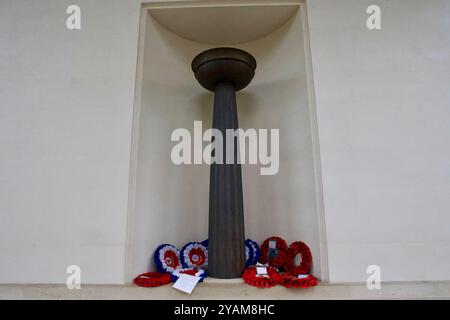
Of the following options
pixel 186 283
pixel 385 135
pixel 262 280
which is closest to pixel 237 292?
pixel 262 280

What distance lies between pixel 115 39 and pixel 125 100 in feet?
1.30

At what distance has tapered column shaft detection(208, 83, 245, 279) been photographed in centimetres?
140

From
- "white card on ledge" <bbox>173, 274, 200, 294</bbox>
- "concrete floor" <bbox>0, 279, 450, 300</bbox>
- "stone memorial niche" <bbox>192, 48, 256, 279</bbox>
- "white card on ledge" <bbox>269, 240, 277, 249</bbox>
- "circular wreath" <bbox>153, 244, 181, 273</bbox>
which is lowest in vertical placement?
"concrete floor" <bbox>0, 279, 450, 300</bbox>

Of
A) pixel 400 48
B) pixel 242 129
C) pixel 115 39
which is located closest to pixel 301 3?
pixel 400 48

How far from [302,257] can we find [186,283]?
2.07ft

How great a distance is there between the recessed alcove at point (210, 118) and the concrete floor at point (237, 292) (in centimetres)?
11

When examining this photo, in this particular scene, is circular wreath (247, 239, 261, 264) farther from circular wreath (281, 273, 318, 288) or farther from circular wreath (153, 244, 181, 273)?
circular wreath (153, 244, 181, 273)

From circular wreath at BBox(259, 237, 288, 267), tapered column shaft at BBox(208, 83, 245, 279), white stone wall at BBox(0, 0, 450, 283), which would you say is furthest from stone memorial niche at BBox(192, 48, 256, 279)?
white stone wall at BBox(0, 0, 450, 283)

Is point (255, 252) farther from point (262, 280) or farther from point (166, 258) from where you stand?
point (166, 258)

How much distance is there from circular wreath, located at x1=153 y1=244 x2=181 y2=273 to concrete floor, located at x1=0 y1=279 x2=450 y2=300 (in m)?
0.19

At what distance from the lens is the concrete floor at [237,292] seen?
4.25 ft

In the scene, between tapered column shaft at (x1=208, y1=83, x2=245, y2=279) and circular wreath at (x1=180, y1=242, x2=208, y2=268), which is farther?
circular wreath at (x1=180, y1=242, x2=208, y2=268)

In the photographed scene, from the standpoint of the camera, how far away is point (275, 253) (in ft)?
5.22

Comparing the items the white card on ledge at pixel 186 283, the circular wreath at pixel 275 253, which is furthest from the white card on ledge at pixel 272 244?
the white card on ledge at pixel 186 283
